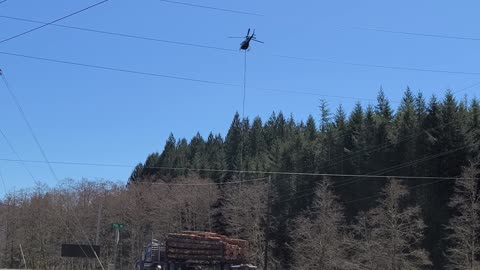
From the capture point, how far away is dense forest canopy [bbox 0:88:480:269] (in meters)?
59.9

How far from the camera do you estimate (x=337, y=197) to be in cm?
7375

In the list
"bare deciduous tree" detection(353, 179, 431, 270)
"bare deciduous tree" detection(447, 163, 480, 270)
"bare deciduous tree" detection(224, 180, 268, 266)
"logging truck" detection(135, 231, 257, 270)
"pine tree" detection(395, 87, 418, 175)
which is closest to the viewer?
"logging truck" detection(135, 231, 257, 270)

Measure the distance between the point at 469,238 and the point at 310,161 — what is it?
4731 cm

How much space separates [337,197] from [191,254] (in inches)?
1570

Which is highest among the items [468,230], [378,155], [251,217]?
[378,155]

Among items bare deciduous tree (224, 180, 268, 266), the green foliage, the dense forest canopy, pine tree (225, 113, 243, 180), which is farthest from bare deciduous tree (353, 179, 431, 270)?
pine tree (225, 113, 243, 180)

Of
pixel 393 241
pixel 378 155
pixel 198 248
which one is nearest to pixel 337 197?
pixel 378 155

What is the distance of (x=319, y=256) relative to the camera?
60969 mm

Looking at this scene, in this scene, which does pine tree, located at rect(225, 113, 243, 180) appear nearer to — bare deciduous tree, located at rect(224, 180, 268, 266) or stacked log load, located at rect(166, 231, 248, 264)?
bare deciduous tree, located at rect(224, 180, 268, 266)

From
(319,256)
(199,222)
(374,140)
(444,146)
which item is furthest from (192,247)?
(199,222)

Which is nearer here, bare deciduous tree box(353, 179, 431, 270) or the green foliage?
bare deciduous tree box(353, 179, 431, 270)

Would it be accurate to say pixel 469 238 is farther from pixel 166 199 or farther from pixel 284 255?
pixel 166 199

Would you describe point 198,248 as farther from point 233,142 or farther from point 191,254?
point 233,142

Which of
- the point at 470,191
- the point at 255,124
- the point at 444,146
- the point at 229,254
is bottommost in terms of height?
the point at 229,254
